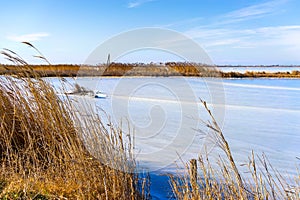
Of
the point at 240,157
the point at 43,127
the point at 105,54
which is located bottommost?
the point at 240,157

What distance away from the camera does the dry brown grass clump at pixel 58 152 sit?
232cm

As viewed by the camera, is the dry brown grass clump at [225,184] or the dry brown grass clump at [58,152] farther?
the dry brown grass clump at [58,152]

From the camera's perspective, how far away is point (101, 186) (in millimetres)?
2326

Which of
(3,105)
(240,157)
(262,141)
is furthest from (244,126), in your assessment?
(3,105)

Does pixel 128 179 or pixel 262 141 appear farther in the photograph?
pixel 262 141

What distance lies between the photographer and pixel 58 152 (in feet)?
9.11

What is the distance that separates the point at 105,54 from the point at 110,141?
29.6 inches

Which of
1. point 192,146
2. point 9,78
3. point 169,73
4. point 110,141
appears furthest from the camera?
point 169,73

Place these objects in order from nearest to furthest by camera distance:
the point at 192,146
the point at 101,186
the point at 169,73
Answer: the point at 101,186 → the point at 192,146 → the point at 169,73

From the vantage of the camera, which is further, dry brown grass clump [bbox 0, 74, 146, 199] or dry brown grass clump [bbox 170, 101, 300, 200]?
dry brown grass clump [bbox 0, 74, 146, 199]

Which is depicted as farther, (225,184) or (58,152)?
(58,152)

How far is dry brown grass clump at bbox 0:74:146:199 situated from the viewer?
2.32 m

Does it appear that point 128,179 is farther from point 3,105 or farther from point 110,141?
point 3,105

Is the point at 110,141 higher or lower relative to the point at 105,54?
lower
